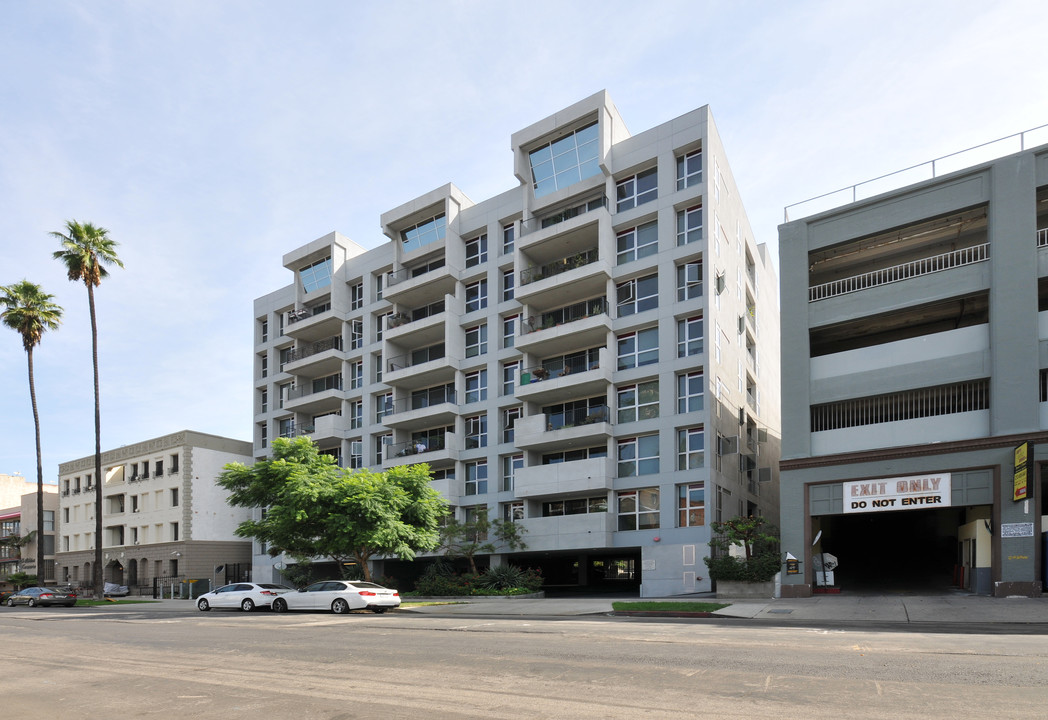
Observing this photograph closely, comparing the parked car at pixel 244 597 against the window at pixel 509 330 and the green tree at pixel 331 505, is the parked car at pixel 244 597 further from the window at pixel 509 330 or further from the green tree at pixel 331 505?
the window at pixel 509 330

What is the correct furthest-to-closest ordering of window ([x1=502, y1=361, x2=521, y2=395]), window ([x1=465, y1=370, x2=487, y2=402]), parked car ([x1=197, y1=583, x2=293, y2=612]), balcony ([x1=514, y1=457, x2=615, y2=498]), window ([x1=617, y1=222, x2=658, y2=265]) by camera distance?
window ([x1=465, y1=370, x2=487, y2=402]), window ([x1=502, y1=361, x2=521, y2=395]), window ([x1=617, y1=222, x2=658, y2=265]), balcony ([x1=514, y1=457, x2=615, y2=498]), parked car ([x1=197, y1=583, x2=293, y2=612])

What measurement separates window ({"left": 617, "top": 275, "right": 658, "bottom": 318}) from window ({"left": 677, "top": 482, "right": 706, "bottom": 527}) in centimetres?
891

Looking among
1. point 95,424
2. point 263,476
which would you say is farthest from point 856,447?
point 95,424

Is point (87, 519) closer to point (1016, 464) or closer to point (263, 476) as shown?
point (263, 476)

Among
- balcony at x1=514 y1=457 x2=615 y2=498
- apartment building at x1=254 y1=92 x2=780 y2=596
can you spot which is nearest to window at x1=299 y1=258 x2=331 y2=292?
apartment building at x1=254 y1=92 x2=780 y2=596

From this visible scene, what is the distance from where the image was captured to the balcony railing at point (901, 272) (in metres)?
29.1

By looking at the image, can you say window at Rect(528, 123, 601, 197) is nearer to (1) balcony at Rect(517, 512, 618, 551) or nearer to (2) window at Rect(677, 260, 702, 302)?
(2) window at Rect(677, 260, 702, 302)

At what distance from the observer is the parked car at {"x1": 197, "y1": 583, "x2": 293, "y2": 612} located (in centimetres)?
3225

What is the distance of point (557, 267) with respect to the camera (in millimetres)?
41156

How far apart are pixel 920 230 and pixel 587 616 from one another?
1997 centimetres

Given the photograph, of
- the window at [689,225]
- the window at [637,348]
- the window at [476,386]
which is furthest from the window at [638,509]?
the window at [689,225]

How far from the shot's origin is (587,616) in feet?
79.0

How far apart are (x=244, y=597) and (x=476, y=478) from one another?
14.7m

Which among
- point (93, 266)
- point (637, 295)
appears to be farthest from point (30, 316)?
point (637, 295)
